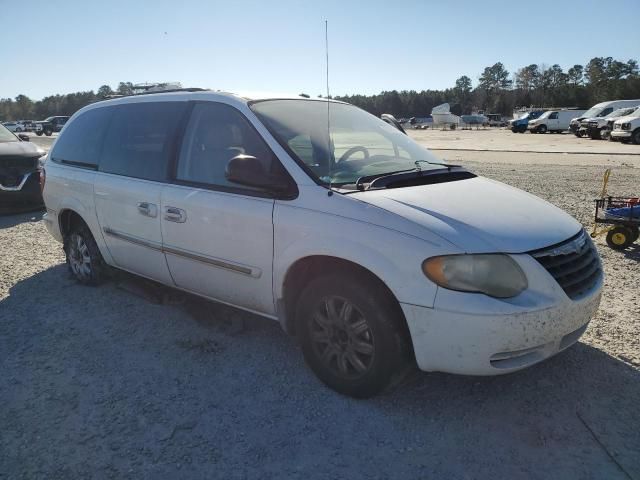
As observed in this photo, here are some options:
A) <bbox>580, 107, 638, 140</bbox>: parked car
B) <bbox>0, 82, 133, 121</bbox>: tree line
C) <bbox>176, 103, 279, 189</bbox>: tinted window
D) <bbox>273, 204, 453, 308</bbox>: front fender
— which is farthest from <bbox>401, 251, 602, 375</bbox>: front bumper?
<bbox>0, 82, 133, 121</bbox>: tree line

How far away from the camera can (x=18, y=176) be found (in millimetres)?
8672

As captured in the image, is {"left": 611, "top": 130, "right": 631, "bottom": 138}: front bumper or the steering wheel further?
{"left": 611, "top": 130, "right": 631, "bottom": 138}: front bumper

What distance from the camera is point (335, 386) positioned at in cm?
293

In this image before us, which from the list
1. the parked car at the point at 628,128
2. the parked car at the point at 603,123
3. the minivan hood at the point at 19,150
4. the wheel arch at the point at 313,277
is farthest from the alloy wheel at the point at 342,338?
the parked car at the point at 603,123

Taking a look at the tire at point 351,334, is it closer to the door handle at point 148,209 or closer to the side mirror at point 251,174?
the side mirror at point 251,174

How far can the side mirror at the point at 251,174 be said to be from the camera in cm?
293

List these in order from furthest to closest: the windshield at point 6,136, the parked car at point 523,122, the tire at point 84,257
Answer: the parked car at point 523,122 → the windshield at point 6,136 → the tire at point 84,257

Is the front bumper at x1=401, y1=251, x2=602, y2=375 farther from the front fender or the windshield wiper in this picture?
the windshield wiper

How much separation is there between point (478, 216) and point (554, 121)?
41.8 m

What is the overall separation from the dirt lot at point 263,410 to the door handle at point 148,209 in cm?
92

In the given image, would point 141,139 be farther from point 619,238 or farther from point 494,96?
point 494,96

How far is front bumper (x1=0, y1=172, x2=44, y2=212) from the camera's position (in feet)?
27.9

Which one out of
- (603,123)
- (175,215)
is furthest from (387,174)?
(603,123)

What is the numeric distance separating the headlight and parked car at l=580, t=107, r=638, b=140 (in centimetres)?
2841
